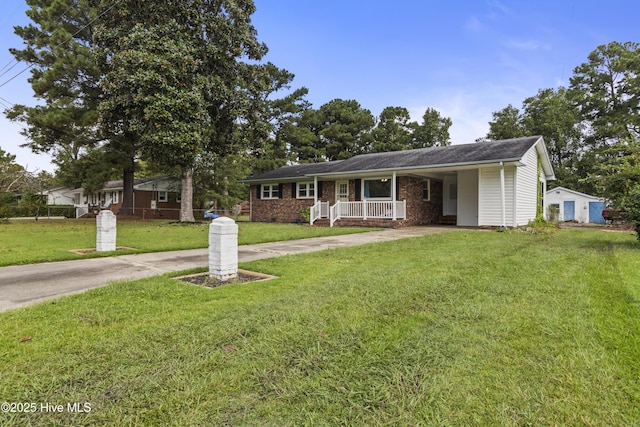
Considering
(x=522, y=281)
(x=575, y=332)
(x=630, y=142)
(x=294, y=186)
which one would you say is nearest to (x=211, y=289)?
(x=575, y=332)

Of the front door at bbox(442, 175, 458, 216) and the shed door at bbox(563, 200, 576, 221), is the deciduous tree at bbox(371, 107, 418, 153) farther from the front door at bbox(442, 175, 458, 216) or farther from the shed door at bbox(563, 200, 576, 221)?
the front door at bbox(442, 175, 458, 216)

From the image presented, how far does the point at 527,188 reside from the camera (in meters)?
15.5

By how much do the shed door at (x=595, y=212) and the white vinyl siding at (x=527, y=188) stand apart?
10798 millimetres

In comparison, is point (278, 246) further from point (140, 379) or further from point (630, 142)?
point (630, 142)

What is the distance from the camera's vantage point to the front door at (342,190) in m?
19.2

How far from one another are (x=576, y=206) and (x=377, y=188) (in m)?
16.5

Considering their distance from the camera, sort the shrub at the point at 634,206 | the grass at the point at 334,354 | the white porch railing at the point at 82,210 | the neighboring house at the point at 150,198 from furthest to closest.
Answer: the white porch railing at the point at 82,210
the neighboring house at the point at 150,198
the shrub at the point at 634,206
the grass at the point at 334,354

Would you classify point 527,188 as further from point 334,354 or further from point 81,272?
point 81,272

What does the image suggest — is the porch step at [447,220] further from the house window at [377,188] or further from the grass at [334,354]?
the grass at [334,354]

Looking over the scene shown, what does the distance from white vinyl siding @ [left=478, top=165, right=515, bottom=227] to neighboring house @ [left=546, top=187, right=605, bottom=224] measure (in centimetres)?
→ 1223

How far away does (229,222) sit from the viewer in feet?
16.1

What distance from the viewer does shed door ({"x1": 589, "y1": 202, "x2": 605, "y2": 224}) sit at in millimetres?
23741

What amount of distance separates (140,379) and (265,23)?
Answer: 68.0 ft

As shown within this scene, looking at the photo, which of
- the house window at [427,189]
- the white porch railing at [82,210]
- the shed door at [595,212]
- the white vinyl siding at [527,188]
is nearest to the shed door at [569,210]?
the shed door at [595,212]
